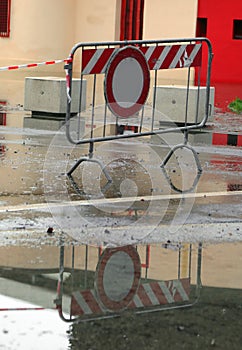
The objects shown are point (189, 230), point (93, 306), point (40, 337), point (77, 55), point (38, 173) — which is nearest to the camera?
point (40, 337)

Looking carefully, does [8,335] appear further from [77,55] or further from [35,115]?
[77,55]

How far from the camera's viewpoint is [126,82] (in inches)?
426

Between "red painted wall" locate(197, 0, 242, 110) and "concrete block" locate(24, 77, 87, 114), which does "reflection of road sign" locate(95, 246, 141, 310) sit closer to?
"concrete block" locate(24, 77, 87, 114)

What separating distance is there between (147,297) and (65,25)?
79.7 feet

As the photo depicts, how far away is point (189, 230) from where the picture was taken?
8242 mm

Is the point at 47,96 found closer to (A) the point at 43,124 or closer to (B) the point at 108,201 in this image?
(A) the point at 43,124

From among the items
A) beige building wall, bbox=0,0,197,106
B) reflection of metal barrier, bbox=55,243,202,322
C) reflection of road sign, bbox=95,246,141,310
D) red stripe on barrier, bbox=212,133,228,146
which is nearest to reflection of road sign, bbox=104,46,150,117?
reflection of metal barrier, bbox=55,243,202,322

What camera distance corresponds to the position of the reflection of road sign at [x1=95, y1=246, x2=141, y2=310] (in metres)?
6.33

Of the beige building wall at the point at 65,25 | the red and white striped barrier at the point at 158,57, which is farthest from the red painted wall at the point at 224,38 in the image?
the red and white striped barrier at the point at 158,57

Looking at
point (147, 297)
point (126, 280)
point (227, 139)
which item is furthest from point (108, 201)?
point (227, 139)

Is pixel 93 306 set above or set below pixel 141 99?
below

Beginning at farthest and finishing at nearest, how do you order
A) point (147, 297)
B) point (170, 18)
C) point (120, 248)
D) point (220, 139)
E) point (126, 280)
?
point (170, 18) < point (220, 139) < point (120, 248) < point (126, 280) < point (147, 297)

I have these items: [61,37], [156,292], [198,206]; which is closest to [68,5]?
[61,37]

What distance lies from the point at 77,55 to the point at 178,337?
24632mm
